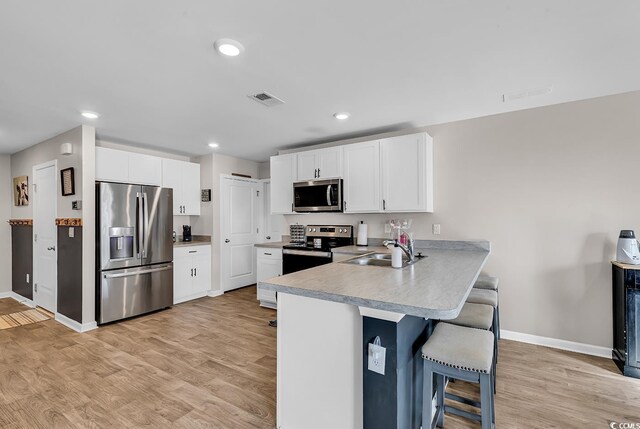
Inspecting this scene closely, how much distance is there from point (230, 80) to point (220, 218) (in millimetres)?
3079

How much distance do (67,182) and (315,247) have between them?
3159 millimetres

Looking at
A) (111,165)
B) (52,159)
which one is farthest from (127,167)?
A: (52,159)

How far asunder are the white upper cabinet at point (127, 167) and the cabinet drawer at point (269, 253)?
1860mm

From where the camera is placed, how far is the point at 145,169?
14.3ft

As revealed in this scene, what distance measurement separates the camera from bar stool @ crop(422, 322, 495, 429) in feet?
4.71

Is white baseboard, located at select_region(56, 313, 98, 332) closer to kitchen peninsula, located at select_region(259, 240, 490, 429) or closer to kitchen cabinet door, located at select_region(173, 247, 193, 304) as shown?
kitchen cabinet door, located at select_region(173, 247, 193, 304)

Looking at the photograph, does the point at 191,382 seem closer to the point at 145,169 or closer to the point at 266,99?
the point at 266,99

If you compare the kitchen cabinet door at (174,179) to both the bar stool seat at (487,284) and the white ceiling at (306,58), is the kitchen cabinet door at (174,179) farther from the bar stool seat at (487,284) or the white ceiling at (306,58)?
the bar stool seat at (487,284)

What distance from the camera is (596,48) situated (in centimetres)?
197

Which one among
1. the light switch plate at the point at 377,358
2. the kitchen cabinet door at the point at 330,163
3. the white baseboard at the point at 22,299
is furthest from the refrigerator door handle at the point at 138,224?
the light switch plate at the point at 377,358

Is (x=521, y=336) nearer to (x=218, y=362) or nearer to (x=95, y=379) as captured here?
(x=218, y=362)

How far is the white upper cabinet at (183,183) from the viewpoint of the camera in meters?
4.68

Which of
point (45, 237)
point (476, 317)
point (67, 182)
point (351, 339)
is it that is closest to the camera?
point (351, 339)

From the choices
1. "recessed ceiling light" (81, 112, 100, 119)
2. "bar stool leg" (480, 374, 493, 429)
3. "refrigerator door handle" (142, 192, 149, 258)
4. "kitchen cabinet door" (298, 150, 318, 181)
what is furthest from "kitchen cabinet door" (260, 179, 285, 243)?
"bar stool leg" (480, 374, 493, 429)
